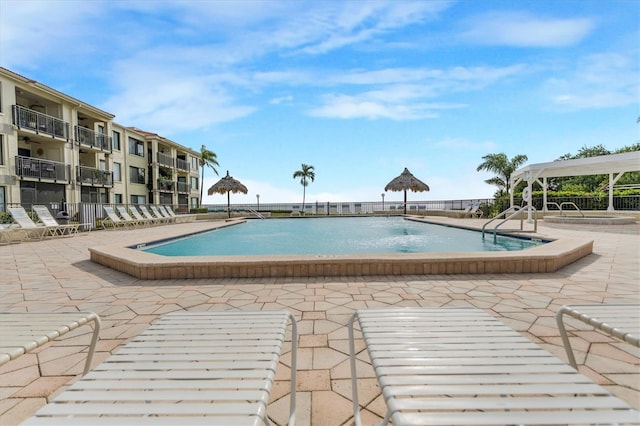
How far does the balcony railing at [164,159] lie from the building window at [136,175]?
5.17ft

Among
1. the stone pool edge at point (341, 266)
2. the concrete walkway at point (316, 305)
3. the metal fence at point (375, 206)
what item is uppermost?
the metal fence at point (375, 206)

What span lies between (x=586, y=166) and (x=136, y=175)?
27854mm

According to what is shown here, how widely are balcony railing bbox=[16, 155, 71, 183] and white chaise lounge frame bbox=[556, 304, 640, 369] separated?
19.7m

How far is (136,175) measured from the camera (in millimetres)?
23438

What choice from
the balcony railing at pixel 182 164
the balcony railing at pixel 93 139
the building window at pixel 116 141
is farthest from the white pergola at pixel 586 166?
the balcony railing at pixel 182 164

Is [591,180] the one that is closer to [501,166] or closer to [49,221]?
[501,166]

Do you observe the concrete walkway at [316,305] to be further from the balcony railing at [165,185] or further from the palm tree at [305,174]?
the palm tree at [305,174]

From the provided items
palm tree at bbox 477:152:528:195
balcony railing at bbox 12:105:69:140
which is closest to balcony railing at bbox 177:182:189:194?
balcony railing at bbox 12:105:69:140

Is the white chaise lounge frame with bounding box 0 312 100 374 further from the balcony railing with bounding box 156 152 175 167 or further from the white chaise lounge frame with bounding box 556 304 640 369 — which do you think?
the balcony railing with bounding box 156 152 175 167

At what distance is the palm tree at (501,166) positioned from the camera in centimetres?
2934

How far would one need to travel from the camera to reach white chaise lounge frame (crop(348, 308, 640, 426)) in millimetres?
842

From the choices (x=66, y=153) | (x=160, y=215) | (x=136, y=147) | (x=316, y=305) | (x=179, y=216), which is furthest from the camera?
(x=136, y=147)

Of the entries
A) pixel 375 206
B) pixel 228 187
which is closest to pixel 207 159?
pixel 228 187

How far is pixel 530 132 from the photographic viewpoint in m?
17.1
